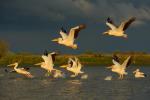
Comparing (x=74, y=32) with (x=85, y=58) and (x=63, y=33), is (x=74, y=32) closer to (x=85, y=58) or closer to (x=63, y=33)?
(x=63, y=33)

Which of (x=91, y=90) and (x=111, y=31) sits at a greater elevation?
(x=111, y=31)

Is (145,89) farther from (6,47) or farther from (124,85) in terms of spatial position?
(6,47)

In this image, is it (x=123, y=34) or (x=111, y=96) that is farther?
(x=111, y=96)

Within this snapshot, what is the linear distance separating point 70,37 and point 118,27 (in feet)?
6.80

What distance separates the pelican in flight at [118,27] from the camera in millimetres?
27453

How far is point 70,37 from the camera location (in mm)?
28734

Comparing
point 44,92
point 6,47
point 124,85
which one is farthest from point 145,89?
point 6,47

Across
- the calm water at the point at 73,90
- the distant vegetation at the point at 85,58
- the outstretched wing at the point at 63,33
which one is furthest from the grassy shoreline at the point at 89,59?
the outstretched wing at the point at 63,33

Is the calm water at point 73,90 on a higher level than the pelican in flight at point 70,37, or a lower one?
lower

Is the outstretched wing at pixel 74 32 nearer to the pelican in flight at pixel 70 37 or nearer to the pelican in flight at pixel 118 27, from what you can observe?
the pelican in flight at pixel 70 37

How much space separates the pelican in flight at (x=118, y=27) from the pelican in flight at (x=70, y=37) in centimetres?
178

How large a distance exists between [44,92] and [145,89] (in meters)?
6.42

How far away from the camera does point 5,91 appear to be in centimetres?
3950

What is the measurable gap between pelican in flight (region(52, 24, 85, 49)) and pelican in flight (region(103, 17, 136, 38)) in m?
1.78
